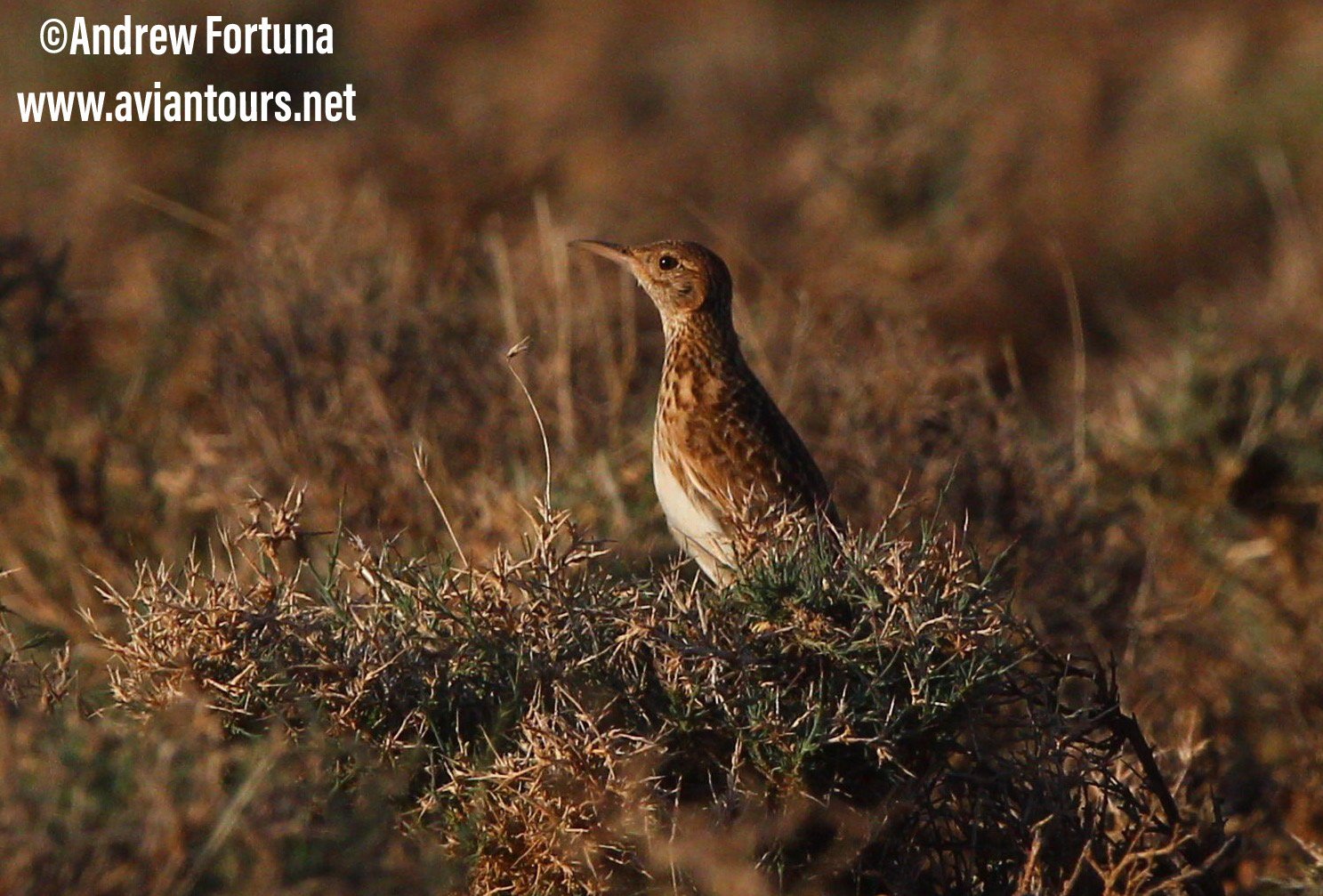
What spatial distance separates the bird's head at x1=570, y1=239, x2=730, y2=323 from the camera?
18.2 ft

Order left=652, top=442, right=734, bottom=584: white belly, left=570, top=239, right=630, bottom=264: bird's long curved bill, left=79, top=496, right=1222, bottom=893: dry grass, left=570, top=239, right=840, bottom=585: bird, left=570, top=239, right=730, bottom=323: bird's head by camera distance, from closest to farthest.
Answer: left=79, top=496, right=1222, bottom=893: dry grass < left=652, top=442, right=734, bottom=584: white belly < left=570, top=239, right=840, bottom=585: bird < left=570, top=239, right=730, bottom=323: bird's head < left=570, top=239, right=630, bottom=264: bird's long curved bill

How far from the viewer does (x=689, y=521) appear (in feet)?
16.2

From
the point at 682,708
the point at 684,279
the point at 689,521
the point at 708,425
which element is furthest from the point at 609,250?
the point at 682,708

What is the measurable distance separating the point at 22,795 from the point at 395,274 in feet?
13.7

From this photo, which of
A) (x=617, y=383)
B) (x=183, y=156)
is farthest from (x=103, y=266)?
(x=617, y=383)

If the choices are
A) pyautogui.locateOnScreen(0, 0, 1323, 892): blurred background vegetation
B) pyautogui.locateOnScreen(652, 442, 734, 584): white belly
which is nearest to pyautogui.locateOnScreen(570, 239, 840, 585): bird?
pyautogui.locateOnScreen(652, 442, 734, 584): white belly

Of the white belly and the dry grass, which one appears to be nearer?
the dry grass

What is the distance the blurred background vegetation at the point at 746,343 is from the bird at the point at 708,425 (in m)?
0.27

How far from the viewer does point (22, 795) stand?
8.83ft

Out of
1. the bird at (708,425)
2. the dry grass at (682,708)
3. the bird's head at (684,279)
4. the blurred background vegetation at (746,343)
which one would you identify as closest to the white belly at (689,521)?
the bird at (708,425)

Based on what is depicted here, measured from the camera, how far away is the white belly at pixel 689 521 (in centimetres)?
463

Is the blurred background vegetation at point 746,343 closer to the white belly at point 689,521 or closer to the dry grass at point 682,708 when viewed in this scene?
the white belly at point 689,521

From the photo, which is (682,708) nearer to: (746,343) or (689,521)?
(689,521)

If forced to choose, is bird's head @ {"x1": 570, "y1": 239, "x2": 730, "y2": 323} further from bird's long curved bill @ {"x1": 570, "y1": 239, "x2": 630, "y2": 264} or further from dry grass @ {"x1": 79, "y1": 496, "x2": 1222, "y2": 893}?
dry grass @ {"x1": 79, "y1": 496, "x2": 1222, "y2": 893}
